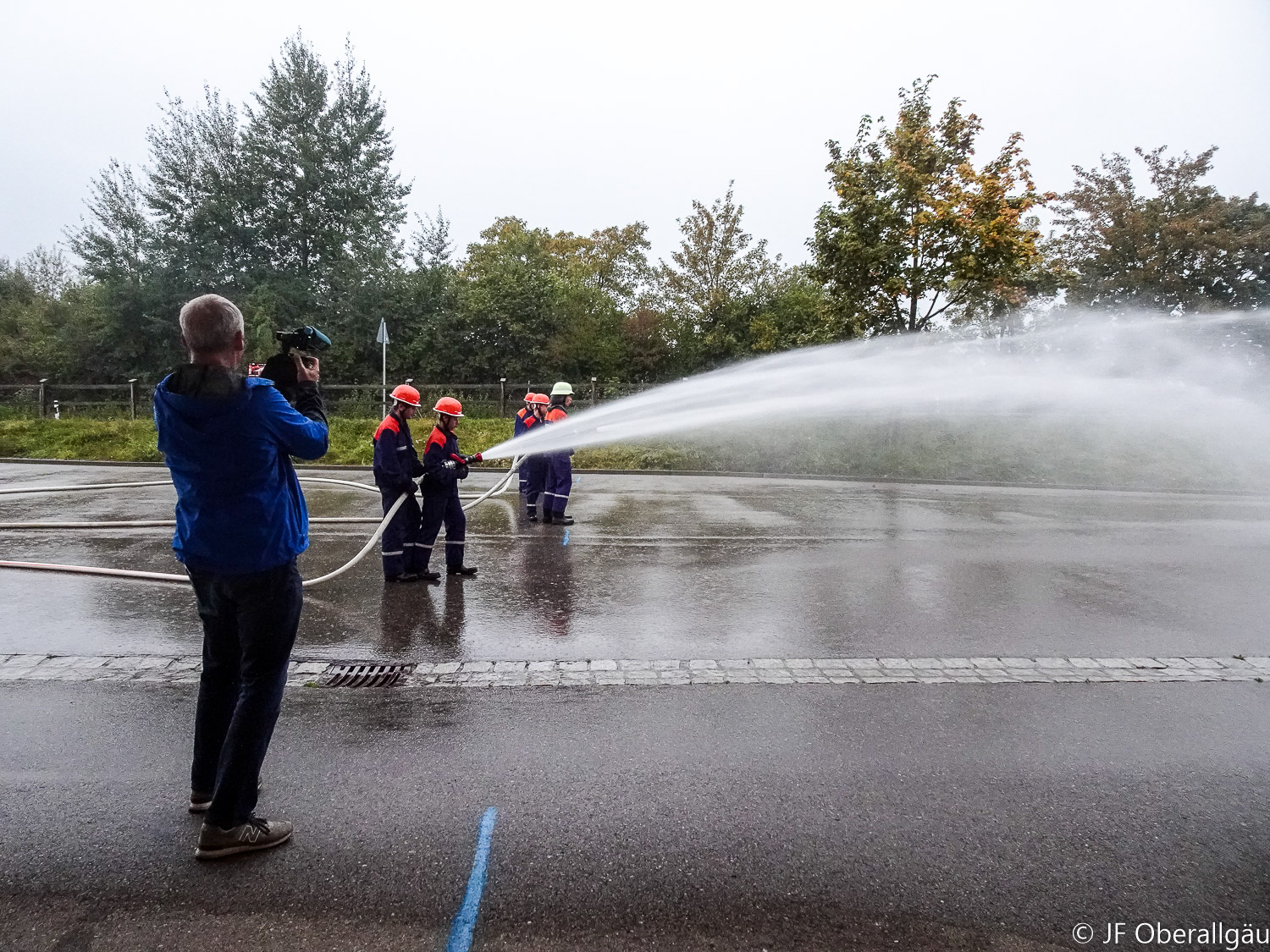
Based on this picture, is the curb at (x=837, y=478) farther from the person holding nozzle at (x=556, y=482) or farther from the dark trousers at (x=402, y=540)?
the dark trousers at (x=402, y=540)

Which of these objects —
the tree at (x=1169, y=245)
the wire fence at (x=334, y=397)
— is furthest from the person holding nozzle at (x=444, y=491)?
the tree at (x=1169, y=245)

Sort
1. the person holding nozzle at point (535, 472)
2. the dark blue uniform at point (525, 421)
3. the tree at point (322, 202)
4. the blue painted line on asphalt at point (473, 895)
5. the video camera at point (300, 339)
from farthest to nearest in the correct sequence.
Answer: the tree at point (322, 202) → the dark blue uniform at point (525, 421) → the person holding nozzle at point (535, 472) → the video camera at point (300, 339) → the blue painted line on asphalt at point (473, 895)

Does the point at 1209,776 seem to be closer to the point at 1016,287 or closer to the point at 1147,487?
the point at 1147,487

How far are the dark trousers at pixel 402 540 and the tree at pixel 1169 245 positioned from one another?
2036cm

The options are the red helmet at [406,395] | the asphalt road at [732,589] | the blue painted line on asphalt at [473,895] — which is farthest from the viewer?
the red helmet at [406,395]

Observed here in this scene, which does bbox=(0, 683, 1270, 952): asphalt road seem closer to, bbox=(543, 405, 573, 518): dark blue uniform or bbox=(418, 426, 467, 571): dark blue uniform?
bbox=(418, 426, 467, 571): dark blue uniform

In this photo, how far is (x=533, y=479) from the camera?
10.7 metres

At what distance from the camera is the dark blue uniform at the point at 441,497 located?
700 cm

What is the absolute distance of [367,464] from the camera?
61.5 feet

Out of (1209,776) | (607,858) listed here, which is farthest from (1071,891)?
(607,858)

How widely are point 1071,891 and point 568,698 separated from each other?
2.56 m

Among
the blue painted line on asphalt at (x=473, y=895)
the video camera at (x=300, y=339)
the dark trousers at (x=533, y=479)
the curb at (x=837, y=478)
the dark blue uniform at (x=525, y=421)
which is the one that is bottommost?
the blue painted line on asphalt at (x=473, y=895)

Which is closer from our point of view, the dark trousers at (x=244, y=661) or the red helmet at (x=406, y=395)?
the dark trousers at (x=244, y=661)

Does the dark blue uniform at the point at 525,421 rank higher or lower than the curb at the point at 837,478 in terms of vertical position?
higher
